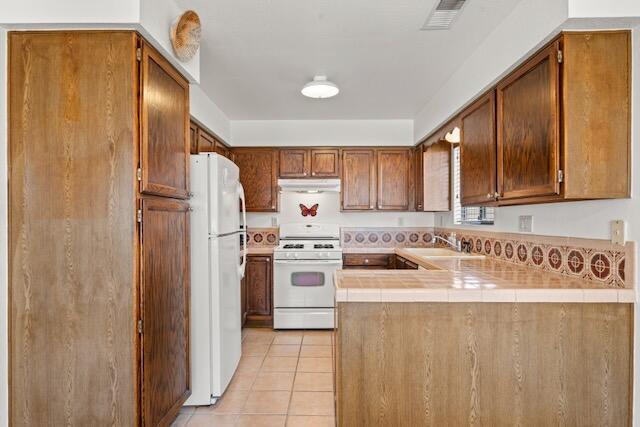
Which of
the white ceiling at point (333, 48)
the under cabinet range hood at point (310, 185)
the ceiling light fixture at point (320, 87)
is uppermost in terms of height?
the white ceiling at point (333, 48)

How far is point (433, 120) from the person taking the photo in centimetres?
359

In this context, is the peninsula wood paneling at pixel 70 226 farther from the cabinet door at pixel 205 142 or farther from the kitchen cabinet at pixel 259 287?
the kitchen cabinet at pixel 259 287

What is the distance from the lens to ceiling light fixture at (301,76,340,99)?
2.99m

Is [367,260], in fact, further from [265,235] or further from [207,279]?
[207,279]

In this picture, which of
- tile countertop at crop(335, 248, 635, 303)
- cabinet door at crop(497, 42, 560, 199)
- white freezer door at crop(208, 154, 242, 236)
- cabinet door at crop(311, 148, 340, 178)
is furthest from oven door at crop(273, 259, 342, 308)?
cabinet door at crop(497, 42, 560, 199)

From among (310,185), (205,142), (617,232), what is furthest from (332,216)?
(617,232)

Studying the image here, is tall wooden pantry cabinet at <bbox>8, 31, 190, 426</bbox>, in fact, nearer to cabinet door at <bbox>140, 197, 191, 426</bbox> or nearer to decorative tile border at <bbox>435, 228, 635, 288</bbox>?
cabinet door at <bbox>140, 197, 191, 426</bbox>

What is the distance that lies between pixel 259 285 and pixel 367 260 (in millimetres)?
1252

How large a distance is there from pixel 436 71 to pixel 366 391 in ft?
Answer: 7.97

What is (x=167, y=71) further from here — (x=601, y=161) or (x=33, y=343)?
(x=601, y=161)

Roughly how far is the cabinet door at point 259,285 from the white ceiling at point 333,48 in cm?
172

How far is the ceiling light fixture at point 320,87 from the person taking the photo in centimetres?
299

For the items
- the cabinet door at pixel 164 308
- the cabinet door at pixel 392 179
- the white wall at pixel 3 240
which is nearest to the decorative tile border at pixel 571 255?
the cabinet door at pixel 392 179

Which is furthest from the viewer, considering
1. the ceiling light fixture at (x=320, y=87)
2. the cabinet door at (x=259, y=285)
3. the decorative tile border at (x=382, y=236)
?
the decorative tile border at (x=382, y=236)
